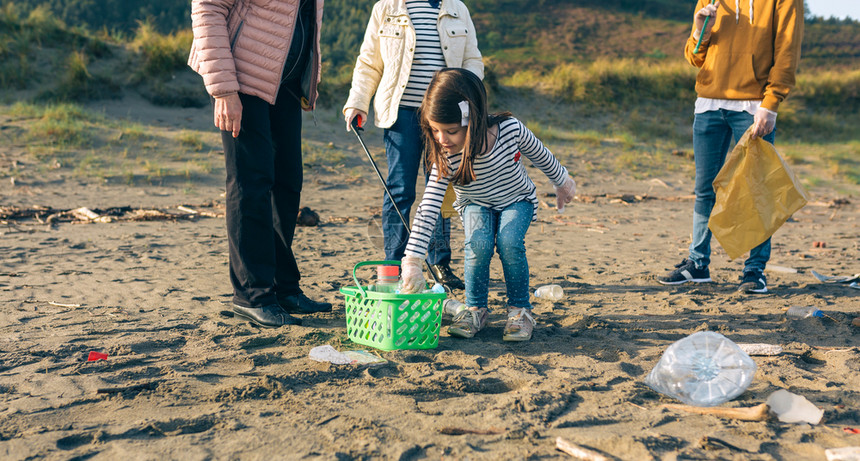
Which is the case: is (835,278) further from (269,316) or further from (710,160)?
(269,316)

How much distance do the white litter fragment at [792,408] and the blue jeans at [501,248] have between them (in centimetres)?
121

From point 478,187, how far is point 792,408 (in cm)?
161

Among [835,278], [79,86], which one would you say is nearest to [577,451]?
[835,278]

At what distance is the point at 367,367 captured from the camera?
Answer: 271 cm

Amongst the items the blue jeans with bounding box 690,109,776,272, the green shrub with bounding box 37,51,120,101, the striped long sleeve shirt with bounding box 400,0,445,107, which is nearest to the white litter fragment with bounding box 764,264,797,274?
the blue jeans with bounding box 690,109,776,272

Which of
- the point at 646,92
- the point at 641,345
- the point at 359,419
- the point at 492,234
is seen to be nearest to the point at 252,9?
the point at 492,234

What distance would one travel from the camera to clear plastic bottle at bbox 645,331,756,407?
2.40 meters

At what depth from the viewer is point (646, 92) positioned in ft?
58.5

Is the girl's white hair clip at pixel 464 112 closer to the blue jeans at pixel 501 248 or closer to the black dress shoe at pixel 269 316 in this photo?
the blue jeans at pixel 501 248

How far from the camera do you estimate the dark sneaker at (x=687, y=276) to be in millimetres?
4383

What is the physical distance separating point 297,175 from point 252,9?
2.80 ft

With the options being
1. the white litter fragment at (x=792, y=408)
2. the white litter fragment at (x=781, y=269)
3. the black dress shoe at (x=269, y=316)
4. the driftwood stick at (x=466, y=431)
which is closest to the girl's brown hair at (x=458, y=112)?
the black dress shoe at (x=269, y=316)

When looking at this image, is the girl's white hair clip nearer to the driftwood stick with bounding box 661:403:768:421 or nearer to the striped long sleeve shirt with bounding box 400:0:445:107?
the striped long sleeve shirt with bounding box 400:0:445:107

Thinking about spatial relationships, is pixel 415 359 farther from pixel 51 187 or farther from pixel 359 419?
pixel 51 187
